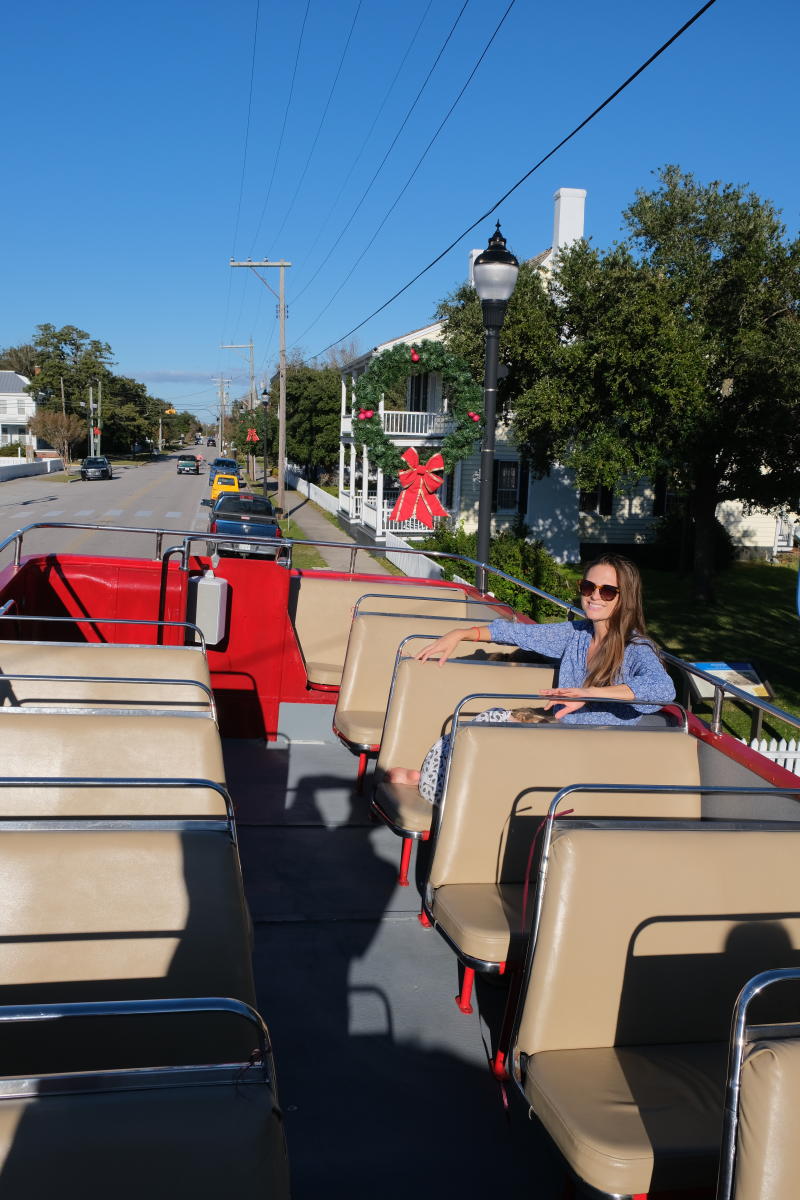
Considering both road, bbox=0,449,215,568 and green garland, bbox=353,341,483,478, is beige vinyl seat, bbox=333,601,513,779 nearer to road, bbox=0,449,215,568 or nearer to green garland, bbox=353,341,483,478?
road, bbox=0,449,215,568

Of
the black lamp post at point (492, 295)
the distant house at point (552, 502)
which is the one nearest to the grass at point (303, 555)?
the distant house at point (552, 502)

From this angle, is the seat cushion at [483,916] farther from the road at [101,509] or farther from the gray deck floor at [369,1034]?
the road at [101,509]

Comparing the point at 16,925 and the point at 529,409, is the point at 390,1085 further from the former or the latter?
the point at 529,409

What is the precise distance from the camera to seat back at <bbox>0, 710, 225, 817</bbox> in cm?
323

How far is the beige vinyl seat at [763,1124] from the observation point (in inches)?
71.2

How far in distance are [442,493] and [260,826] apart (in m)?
25.5

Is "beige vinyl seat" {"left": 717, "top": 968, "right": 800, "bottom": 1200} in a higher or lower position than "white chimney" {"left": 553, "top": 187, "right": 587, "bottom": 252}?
lower

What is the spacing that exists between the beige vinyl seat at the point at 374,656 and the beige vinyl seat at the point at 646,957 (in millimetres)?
2959

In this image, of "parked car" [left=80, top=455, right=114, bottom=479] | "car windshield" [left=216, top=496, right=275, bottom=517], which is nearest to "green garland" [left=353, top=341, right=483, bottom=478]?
"car windshield" [left=216, top=496, right=275, bottom=517]

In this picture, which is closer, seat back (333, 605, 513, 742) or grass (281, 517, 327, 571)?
seat back (333, 605, 513, 742)

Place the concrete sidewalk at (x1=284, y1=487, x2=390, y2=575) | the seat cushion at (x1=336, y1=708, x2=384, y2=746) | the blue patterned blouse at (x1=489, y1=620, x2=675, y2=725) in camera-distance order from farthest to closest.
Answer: the concrete sidewalk at (x1=284, y1=487, x2=390, y2=575) < the seat cushion at (x1=336, y1=708, x2=384, y2=746) < the blue patterned blouse at (x1=489, y1=620, x2=675, y2=725)

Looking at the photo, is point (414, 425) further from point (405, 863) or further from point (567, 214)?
point (405, 863)

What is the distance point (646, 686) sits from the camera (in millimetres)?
4129

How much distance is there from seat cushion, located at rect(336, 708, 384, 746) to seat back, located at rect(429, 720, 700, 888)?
183 centimetres
